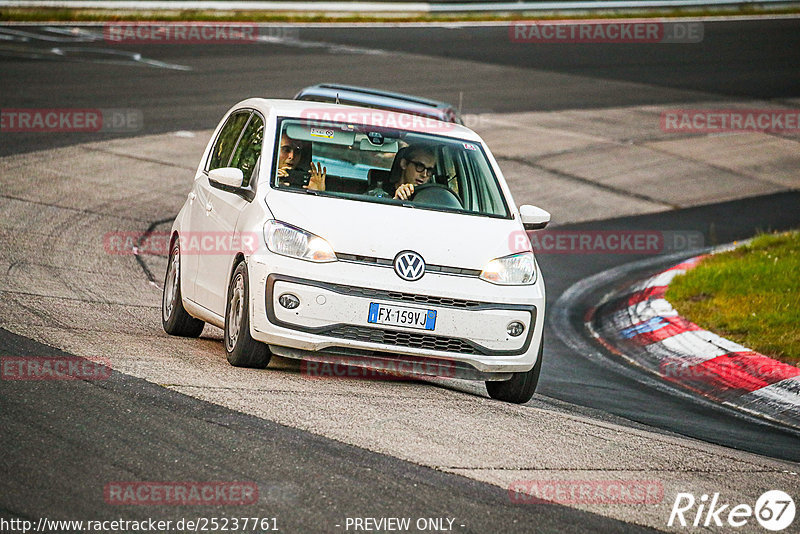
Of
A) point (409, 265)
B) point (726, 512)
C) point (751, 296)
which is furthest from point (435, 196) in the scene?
point (751, 296)

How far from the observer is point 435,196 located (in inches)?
327

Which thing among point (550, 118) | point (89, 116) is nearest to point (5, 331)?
point (89, 116)

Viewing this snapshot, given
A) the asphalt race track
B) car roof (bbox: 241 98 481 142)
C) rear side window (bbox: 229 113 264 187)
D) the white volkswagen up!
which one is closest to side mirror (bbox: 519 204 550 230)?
the white volkswagen up!

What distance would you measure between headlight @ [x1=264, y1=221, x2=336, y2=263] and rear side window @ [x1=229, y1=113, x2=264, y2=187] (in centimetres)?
83

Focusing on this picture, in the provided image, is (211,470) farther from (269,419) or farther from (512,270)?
(512,270)

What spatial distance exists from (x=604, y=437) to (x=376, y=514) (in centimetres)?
223

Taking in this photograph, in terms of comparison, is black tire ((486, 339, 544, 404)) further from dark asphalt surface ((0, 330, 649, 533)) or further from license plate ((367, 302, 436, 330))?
dark asphalt surface ((0, 330, 649, 533))

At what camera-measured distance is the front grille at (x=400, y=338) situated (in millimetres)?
7312

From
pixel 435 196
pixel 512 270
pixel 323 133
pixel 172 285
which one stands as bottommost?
pixel 172 285

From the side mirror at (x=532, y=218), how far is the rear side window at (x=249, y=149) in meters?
1.76

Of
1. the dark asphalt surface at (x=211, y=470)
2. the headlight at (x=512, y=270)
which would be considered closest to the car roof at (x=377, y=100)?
the headlight at (x=512, y=270)

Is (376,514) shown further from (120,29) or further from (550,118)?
(120,29)

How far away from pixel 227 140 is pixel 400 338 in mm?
2529

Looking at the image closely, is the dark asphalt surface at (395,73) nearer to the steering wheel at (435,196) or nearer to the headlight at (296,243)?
the steering wheel at (435,196)
